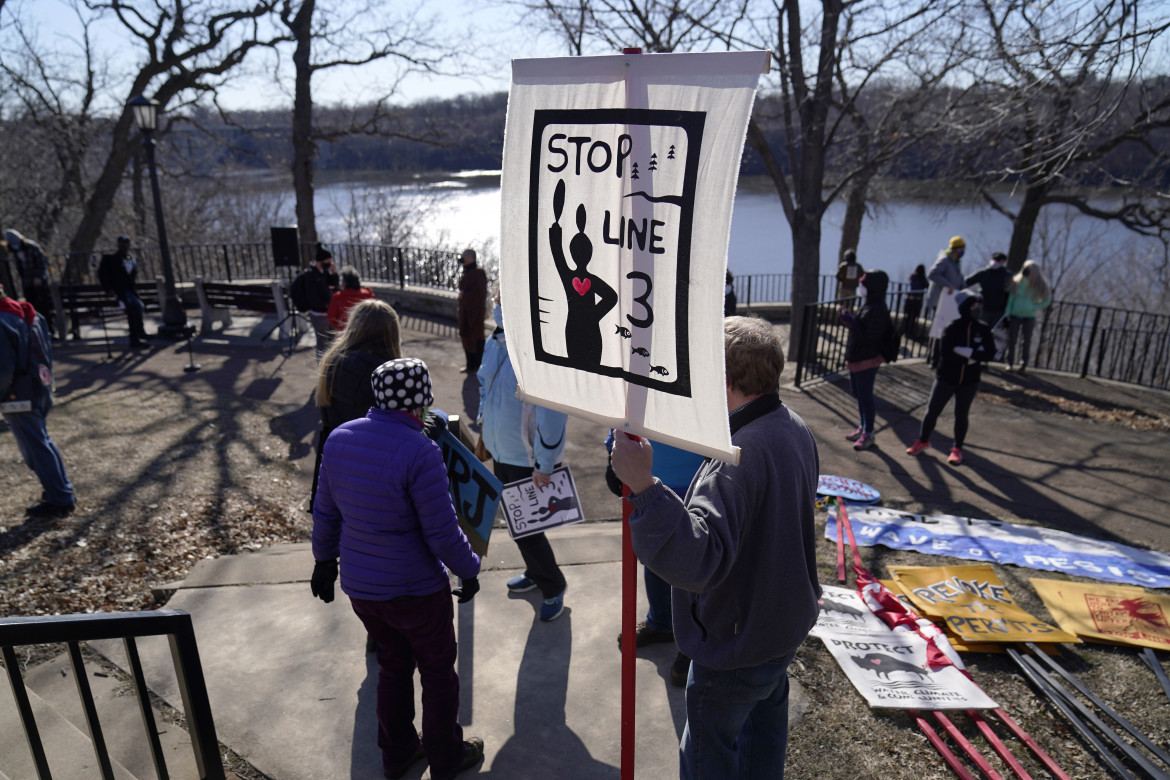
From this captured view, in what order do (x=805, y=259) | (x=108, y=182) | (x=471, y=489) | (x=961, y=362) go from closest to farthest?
(x=471, y=489), (x=961, y=362), (x=805, y=259), (x=108, y=182)

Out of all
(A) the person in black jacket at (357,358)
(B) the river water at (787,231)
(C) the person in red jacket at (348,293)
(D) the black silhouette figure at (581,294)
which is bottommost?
(B) the river water at (787,231)

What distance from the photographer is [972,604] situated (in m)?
4.14

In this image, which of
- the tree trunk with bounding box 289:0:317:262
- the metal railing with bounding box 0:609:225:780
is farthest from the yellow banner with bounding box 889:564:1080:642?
the tree trunk with bounding box 289:0:317:262

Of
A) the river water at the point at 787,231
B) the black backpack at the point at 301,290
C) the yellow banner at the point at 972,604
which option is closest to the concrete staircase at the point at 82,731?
the yellow banner at the point at 972,604

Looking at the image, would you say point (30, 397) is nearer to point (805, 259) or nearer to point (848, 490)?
point (848, 490)

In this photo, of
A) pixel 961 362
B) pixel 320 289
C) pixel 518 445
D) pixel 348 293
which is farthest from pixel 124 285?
pixel 961 362

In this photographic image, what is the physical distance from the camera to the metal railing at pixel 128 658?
203 centimetres

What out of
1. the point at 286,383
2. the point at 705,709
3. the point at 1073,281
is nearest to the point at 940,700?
the point at 705,709

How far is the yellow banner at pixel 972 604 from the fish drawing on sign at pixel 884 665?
45 centimetres

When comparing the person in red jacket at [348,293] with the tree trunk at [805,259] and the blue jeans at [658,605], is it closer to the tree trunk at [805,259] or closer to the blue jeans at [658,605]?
the blue jeans at [658,605]

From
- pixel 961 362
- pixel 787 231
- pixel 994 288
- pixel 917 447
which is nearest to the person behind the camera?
pixel 961 362

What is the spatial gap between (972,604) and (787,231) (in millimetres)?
46450

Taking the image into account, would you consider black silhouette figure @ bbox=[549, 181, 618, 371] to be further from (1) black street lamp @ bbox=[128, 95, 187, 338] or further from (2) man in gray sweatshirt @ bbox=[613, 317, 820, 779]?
(1) black street lamp @ bbox=[128, 95, 187, 338]

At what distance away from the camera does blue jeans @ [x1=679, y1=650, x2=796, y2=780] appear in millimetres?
2230
